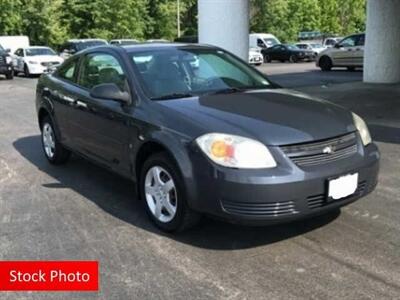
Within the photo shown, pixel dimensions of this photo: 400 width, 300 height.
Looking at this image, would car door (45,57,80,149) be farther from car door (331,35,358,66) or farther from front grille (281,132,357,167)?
car door (331,35,358,66)

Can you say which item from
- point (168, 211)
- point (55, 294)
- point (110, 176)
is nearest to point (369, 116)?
point (110, 176)

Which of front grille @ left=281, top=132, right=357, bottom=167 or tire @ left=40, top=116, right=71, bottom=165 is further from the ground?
front grille @ left=281, top=132, right=357, bottom=167

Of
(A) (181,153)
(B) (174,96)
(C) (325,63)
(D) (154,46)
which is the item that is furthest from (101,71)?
(C) (325,63)

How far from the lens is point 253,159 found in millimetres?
3936

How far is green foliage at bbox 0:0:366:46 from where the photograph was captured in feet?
133

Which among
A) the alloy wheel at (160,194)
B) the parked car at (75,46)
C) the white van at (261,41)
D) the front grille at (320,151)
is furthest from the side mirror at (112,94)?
the white van at (261,41)

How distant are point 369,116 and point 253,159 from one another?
274 inches

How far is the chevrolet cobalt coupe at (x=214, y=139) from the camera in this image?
394 centimetres

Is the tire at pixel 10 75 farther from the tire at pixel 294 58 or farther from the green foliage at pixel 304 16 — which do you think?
the green foliage at pixel 304 16

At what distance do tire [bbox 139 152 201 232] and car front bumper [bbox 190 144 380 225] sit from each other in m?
0.23

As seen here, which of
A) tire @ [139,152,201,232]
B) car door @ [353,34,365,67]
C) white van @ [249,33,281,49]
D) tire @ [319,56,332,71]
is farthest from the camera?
white van @ [249,33,281,49]

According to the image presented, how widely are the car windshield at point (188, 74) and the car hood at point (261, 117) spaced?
0.77ft

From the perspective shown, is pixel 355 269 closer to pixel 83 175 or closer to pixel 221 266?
pixel 221 266

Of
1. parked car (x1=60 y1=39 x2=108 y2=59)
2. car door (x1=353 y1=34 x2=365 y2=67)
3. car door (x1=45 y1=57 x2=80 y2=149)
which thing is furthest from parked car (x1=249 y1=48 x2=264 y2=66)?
car door (x1=45 y1=57 x2=80 y2=149)
